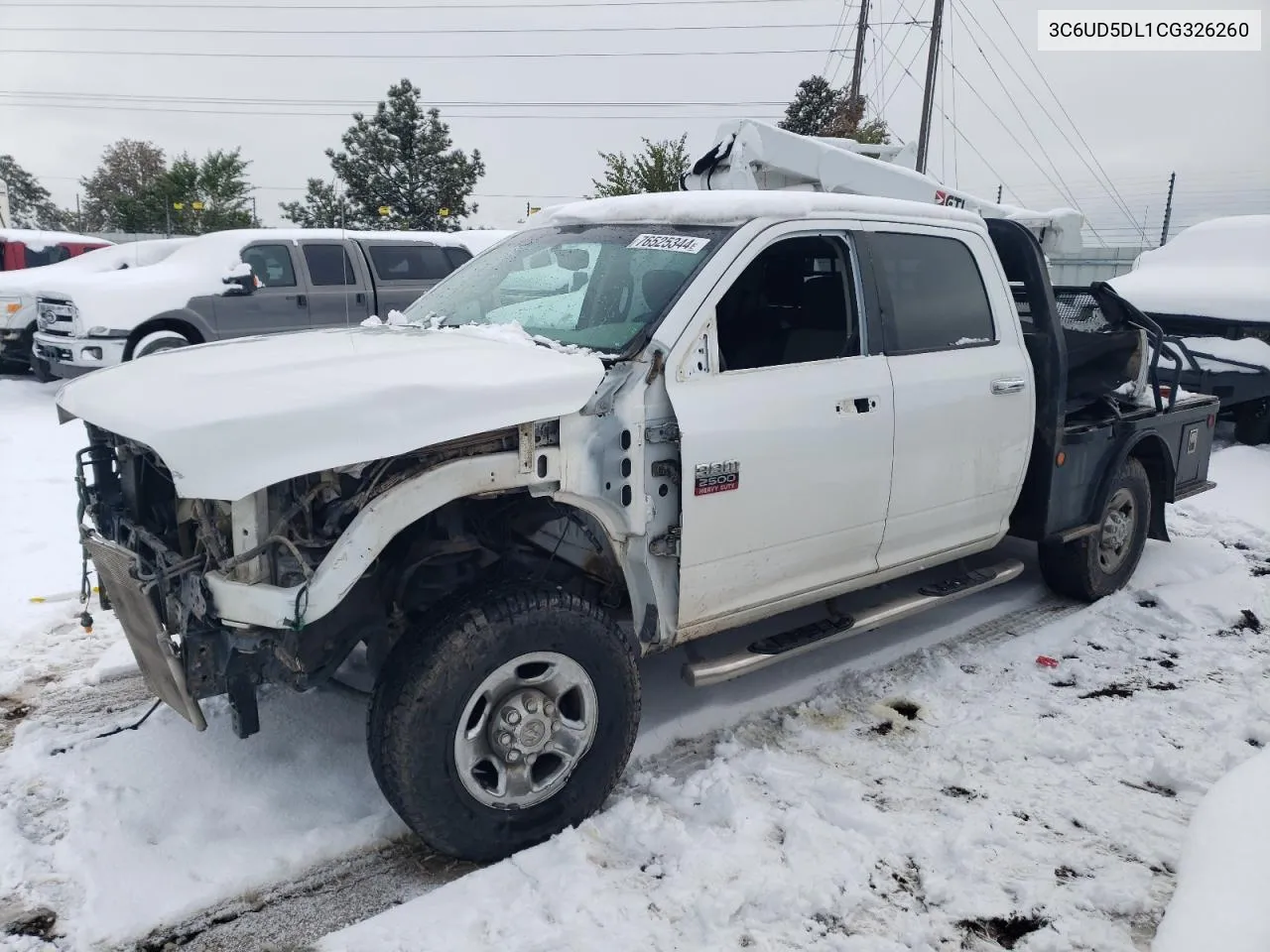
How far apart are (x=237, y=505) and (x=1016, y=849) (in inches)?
104

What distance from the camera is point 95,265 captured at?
12156 mm

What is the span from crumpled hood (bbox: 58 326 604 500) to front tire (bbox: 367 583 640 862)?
0.61 m

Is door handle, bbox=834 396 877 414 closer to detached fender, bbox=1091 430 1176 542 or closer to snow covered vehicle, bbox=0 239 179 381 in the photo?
→ detached fender, bbox=1091 430 1176 542

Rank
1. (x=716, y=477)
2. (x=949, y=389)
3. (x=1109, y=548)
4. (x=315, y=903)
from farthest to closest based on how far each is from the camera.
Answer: (x=1109, y=548), (x=949, y=389), (x=716, y=477), (x=315, y=903)

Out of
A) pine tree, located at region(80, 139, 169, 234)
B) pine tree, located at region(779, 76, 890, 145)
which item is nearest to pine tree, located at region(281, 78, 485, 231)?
pine tree, located at region(779, 76, 890, 145)

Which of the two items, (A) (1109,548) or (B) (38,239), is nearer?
(A) (1109,548)

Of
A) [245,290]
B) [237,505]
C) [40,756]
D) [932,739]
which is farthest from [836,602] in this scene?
[245,290]

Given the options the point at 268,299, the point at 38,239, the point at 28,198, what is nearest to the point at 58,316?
the point at 268,299

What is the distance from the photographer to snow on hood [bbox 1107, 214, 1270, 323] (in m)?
9.76

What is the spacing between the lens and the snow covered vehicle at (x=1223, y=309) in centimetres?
930

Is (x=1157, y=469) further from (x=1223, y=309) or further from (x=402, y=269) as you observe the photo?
(x=402, y=269)

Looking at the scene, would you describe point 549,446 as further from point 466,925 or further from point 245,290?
point 245,290

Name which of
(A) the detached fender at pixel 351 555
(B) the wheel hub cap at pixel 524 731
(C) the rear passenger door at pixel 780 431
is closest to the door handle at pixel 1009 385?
(C) the rear passenger door at pixel 780 431

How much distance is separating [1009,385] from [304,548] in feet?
10.7
